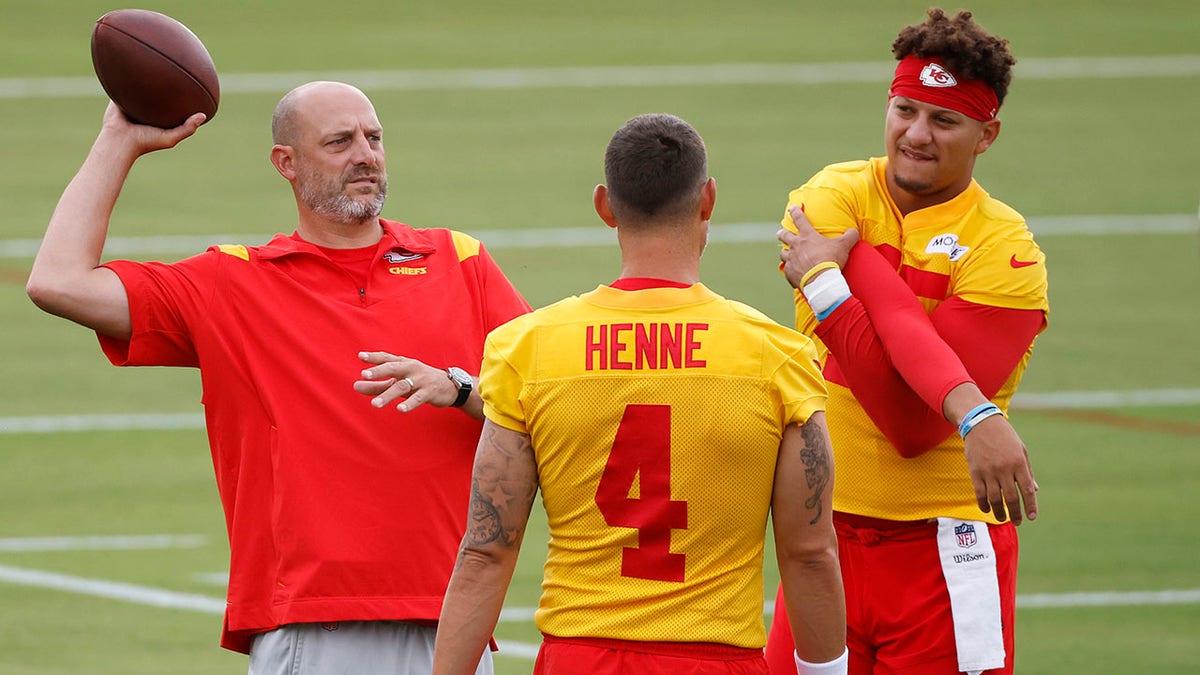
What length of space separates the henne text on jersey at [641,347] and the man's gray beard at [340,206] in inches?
46.7

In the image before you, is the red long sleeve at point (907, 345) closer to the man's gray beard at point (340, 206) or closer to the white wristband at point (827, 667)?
the white wristband at point (827, 667)

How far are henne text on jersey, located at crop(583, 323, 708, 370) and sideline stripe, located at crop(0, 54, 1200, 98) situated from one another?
40.4 ft

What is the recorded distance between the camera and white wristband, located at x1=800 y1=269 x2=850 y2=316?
4.43 metres

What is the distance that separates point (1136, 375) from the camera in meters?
11.3

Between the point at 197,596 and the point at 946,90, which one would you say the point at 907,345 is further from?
the point at 197,596

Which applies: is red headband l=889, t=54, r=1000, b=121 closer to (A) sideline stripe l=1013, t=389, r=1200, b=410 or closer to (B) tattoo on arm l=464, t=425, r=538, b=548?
(B) tattoo on arm l=464, t=425, r=538, b=548

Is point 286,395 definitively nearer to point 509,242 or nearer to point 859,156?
point 509,242

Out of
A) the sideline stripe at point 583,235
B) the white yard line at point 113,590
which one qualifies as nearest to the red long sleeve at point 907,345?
the white yard line at point 113,590

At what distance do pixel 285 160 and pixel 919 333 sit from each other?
1.77m

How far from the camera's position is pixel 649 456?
376 centimetres

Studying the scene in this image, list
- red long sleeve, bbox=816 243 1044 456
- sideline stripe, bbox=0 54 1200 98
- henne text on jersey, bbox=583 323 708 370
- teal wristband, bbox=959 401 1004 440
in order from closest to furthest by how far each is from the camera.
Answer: henne text on jersey, bbox=583 323 708 370, teal wristband, bbox=959 401 1004 440, red long sleeve, bbox=816 243 1044 456, sideline stripe, bbox=0 54 1200 98

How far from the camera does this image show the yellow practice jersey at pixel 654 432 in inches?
148

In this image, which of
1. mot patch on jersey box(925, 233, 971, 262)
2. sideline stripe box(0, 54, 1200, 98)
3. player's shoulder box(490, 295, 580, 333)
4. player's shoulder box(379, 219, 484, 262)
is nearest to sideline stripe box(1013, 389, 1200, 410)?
sideline stripe box(0, 54, 1200, 98)

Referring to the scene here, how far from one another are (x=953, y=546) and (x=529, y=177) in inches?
390
